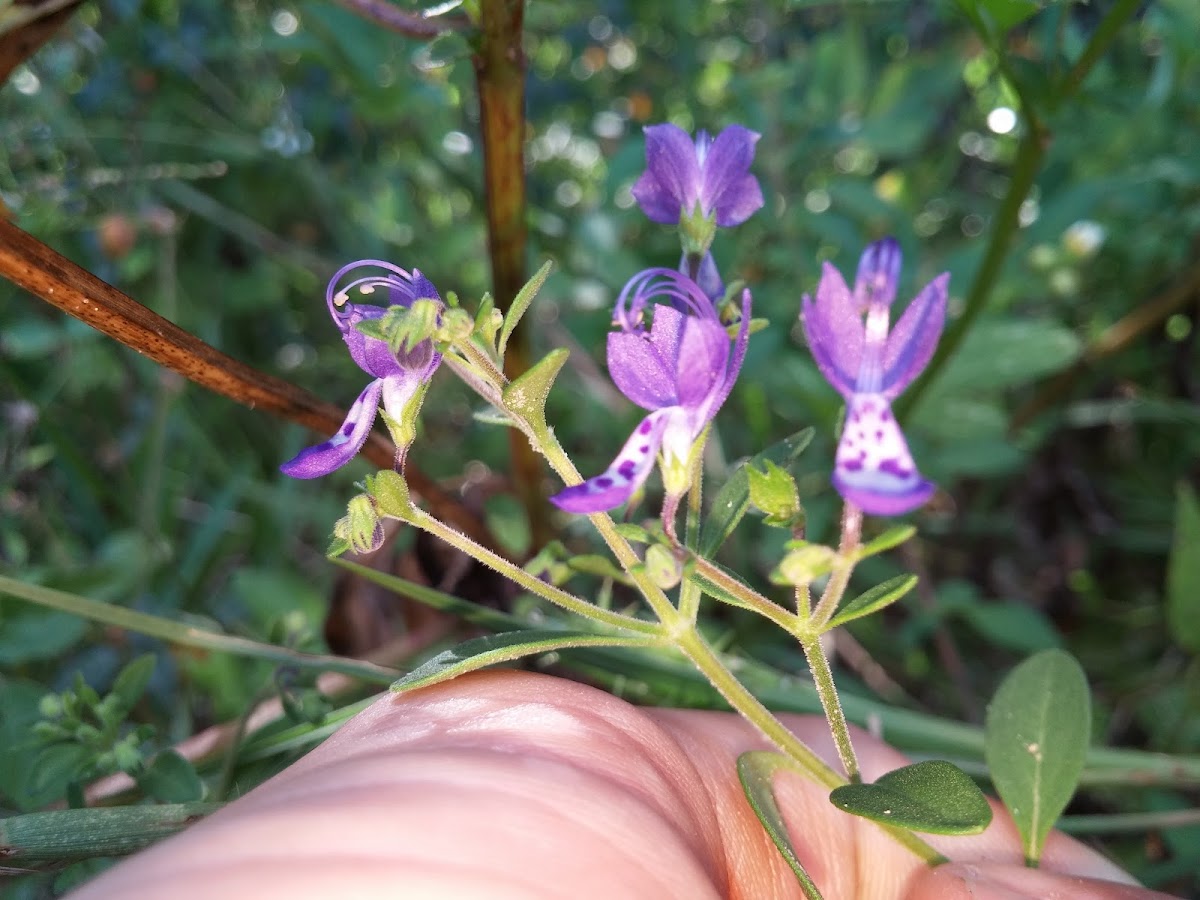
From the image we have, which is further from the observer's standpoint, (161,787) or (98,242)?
(98,242)

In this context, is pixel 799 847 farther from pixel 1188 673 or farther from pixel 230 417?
pixel 230 417

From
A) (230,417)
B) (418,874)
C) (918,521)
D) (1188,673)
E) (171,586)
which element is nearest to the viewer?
(418,874)

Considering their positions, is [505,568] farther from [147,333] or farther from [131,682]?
[131,682]

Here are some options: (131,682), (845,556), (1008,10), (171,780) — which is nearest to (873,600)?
(845,556)

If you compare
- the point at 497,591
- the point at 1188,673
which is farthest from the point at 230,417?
the point at 1188,673

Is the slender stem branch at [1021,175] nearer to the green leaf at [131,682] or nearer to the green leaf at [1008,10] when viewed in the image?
the green leaf at [1008,10]

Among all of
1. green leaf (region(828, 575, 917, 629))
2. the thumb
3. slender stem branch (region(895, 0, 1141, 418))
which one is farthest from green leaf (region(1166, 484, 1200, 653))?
green leaf (region(828, 575, 917, 629))
